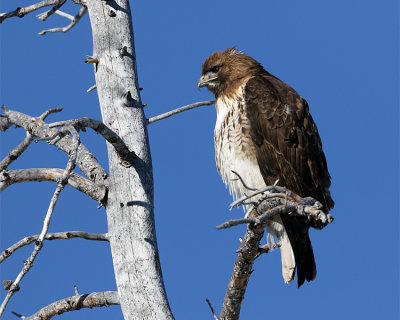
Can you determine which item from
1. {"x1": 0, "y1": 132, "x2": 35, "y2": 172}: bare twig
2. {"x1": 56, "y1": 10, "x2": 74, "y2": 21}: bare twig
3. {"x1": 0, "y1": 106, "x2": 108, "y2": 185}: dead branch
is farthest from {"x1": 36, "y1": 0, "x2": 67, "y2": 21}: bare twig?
{"x1": 0, "y1": 132, "x2": 35, "y2": 172}: bare twig

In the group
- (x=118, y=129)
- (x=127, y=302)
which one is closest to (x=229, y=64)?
(x=118, y=129)

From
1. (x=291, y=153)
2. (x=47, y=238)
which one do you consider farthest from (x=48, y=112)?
(x=291, y=153)

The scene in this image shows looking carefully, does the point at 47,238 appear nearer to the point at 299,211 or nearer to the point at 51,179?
the point at 51,179

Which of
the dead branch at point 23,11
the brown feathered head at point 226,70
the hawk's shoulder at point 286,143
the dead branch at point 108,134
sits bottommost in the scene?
the dead branch at point 108,134

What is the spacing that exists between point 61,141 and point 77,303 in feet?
3.85

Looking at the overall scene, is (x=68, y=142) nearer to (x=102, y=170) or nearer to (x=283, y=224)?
(x=102, y=170)

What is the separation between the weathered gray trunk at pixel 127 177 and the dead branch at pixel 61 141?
0.17m

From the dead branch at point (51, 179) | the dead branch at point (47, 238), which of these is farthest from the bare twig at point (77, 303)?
the dead branch at point (51, 179)

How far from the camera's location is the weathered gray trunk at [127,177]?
3977 millimetres

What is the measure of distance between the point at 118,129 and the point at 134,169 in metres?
0.33

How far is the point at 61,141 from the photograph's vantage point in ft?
14.5

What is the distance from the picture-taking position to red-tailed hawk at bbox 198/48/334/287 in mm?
5117

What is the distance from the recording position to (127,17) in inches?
177

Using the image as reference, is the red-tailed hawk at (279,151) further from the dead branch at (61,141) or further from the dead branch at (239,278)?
the dead branch at (61,141)
